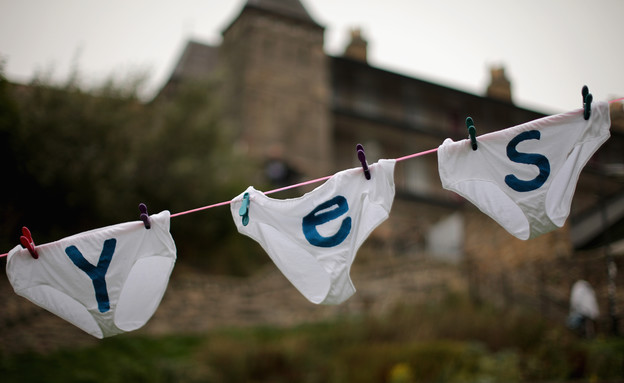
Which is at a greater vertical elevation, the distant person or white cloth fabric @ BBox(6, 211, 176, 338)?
white cloth fabric @ BBox(6, 211, 176, 338)

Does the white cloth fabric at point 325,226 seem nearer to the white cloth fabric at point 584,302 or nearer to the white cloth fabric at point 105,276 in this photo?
the white cloth fabric at point 105,276

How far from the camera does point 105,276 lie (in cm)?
497

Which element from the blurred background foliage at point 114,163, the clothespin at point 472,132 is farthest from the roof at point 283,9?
the clothespin at point 472,132

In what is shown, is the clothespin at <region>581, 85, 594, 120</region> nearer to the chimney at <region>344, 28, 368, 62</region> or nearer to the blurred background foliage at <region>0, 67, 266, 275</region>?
the blurred background foliage at <region>0, 67, 266, 275</region>

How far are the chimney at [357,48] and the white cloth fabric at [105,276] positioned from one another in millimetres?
25778

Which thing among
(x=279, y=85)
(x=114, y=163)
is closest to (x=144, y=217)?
(x=114, y=163)

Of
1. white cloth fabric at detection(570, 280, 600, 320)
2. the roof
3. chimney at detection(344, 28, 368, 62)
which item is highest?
the roof

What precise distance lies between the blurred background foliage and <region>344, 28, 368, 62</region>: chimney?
14.2 meters

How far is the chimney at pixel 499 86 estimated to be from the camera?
109 feet

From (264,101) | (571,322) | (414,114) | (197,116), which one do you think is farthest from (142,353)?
(414,114)

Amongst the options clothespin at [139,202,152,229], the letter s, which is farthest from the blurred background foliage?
the letter s

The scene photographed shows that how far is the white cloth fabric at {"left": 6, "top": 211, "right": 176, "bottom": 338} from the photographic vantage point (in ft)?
16.2

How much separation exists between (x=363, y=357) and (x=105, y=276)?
604 cm

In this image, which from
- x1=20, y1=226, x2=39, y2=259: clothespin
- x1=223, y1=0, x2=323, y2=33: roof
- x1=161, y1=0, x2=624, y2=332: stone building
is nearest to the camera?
x1=20, y1=226, x2=39, y2=259: clothespin
